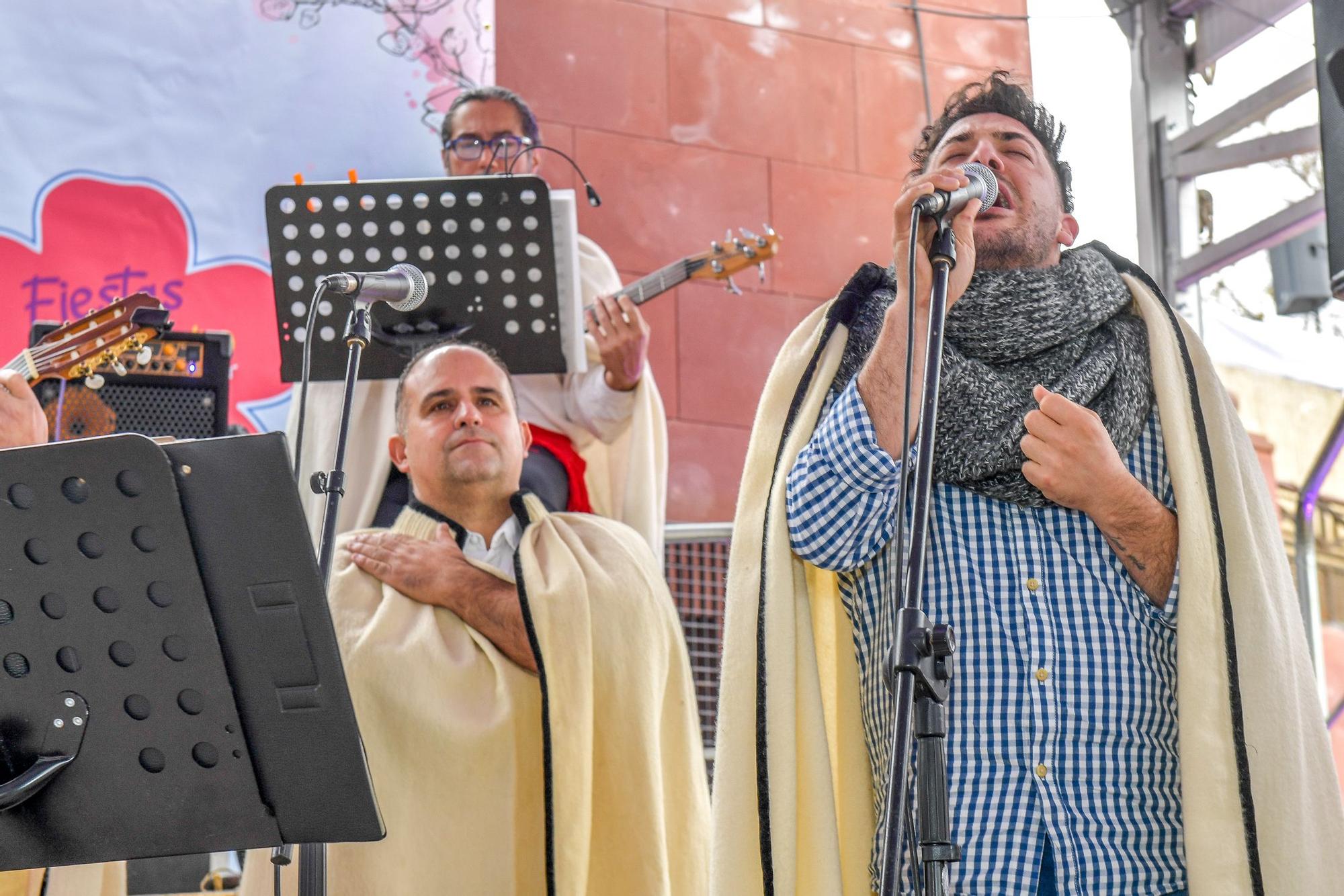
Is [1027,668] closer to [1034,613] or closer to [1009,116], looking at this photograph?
[1034,613]

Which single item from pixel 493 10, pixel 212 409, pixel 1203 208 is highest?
pixel 493 10

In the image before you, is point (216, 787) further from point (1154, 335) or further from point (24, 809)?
point (1154, 335)

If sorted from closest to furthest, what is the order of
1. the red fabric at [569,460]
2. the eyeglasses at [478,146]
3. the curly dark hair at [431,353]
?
the curly dark hair at [431,353] → the red fabric at [569,460] → the eyeglasses at [478,146]

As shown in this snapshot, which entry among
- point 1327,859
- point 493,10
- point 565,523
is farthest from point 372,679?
point 493,10

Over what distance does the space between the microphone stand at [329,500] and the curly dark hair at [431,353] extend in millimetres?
632

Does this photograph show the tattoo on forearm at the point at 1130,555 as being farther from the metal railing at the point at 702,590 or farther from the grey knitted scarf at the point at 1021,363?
the metal railing at the point at 702,590

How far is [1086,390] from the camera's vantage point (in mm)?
2352

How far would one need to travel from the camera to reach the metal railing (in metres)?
4.86

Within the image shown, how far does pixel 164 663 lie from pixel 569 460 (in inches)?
83.9

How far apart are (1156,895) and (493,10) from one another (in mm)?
4216

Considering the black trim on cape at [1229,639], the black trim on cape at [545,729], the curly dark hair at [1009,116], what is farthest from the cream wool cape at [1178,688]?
the black trim on cape at [545,729]

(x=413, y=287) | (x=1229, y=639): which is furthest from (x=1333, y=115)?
(x=413, y=287)

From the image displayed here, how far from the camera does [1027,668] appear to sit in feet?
7.25

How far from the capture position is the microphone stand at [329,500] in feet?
8.23
